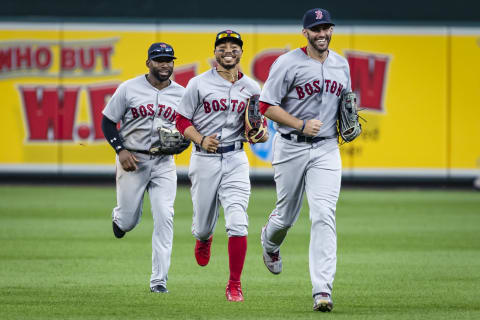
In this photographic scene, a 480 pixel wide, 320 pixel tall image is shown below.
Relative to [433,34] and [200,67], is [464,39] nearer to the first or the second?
[433,34]

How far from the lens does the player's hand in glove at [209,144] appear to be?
8.55 m

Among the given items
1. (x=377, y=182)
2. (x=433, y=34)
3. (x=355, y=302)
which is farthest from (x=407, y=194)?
(x=355, y=302)

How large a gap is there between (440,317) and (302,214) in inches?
352

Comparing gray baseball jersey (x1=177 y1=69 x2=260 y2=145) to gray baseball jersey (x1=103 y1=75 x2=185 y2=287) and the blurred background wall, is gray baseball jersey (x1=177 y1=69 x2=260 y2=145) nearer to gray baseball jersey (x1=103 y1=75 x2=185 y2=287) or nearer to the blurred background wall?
gray baseball jersey (x1=103 y1=75 x2=185 y2=287)

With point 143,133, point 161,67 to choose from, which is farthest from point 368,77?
point 161,67

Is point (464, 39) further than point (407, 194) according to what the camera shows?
Yes

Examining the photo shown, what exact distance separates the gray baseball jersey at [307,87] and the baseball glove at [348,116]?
5 cm

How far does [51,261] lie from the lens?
10.9m

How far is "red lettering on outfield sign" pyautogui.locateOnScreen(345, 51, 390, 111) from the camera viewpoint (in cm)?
2239

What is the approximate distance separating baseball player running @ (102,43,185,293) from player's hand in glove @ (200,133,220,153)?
812 millimetres

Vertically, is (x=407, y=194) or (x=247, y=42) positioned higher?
(x=247, y=42)

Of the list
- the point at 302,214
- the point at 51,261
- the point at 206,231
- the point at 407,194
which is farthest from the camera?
the point at 407,194

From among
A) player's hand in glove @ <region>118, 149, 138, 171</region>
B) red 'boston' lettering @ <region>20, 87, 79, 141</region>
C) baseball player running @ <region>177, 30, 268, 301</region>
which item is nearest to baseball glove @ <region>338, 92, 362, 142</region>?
baseball player running @ <region>177, 30, 268, 301</region>

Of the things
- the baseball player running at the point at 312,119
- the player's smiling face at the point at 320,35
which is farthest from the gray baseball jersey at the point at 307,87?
the player's smiling face at the point at 320,35
